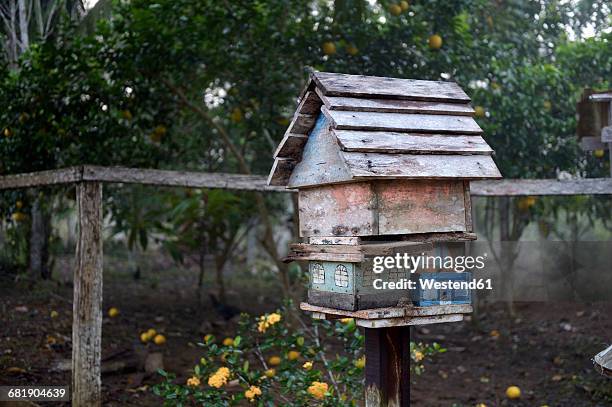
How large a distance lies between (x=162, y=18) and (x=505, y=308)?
586 centimetres

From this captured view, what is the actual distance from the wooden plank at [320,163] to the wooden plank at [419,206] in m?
0.20

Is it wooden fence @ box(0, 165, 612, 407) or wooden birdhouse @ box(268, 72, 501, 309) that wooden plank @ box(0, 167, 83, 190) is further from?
wooden birdhouse @ box(268, 72, 501, 309)

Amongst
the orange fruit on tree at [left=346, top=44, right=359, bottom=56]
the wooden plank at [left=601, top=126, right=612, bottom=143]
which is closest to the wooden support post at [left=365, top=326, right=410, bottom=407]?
the wooden plank at [left=601, top=126, right=612, bottom=143]

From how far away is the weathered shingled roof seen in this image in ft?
8.89

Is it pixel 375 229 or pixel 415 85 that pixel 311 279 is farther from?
pixel 415 85

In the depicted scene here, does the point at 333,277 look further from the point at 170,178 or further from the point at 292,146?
the point at 170,178

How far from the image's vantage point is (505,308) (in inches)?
354

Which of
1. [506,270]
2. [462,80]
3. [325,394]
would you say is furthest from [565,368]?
[325,394]

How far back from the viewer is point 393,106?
2936 mm

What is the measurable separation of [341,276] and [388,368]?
20.5 inches

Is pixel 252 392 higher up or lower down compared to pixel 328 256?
lower down

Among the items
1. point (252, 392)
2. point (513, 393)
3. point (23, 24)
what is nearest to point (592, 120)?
point (513, 393)

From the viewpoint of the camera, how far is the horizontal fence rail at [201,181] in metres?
4.87

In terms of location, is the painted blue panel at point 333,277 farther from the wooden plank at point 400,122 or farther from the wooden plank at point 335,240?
the wooden plank at point 400,122
